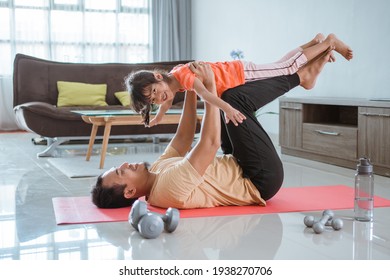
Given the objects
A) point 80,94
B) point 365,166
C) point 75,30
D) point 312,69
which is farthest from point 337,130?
point 75,30

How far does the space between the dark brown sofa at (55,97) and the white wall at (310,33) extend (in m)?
1.12

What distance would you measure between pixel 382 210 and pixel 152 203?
113 centimetres

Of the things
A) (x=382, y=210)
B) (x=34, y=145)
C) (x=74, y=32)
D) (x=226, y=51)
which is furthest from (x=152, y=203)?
(x=74, y=32)

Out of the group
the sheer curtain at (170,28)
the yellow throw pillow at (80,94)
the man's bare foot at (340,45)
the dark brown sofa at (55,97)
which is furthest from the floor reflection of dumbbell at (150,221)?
the sheer curtain at (170,28)

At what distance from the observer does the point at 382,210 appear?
2.79 metres

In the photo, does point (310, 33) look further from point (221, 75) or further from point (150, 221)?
point (150, 221)

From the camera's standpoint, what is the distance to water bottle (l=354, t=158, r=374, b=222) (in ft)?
8.30

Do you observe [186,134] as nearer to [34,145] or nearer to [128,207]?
[128,207]

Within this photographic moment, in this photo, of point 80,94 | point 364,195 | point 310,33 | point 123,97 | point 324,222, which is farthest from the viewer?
point 123,97

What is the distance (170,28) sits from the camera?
866 centimetres

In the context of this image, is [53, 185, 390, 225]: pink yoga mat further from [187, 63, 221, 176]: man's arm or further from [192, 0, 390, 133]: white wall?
[192, 0, 390, 133]: white wall

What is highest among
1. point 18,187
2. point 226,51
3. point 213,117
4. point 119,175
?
point 226,51

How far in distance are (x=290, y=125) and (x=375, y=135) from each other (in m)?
1.08

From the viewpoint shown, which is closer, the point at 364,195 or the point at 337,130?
the point at 364,195
